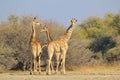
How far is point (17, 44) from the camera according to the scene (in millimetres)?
34594

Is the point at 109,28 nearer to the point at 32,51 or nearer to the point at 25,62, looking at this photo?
the point at 25,62

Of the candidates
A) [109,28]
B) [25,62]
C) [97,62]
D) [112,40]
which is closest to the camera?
[25,62]

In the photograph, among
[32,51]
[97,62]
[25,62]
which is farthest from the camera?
[97,62]

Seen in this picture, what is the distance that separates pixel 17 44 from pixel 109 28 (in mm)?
15906

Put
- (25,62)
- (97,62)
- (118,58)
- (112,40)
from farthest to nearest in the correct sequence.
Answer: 1. (112,40)
2. (118,58)
3. (97,62)
4. (25,62)

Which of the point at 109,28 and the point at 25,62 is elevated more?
the point at 109,28

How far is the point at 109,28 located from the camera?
48.4 metres

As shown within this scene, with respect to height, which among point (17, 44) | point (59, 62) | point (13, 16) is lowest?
point (59, 62)

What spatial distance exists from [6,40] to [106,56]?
933 cm

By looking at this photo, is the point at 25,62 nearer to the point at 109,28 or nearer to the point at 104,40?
the point at 104,40

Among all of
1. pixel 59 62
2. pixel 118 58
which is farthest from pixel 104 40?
pixel 59 62

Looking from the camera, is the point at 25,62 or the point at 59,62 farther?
the point at 25,62

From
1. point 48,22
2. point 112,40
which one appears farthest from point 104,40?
point 48,22

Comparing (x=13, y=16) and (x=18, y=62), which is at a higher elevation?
(x=13, y=16)
